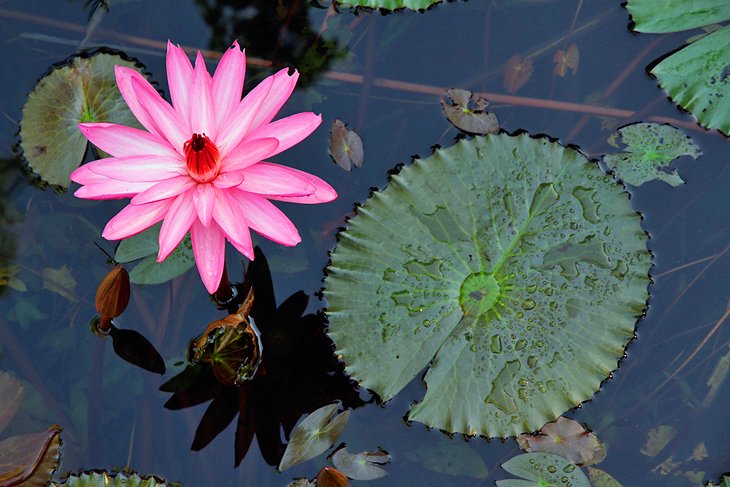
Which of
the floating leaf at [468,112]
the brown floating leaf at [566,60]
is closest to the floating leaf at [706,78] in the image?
the brown floating leaf at [566,60]

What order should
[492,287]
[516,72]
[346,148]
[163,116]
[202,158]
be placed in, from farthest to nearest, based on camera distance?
[516,72] → [346,148] → [492,287] → [163,116] → [202,158]

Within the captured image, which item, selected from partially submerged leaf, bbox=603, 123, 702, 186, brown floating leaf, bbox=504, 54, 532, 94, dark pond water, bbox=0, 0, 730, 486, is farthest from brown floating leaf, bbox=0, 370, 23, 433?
partially submerged leaf, bbox=603, 123, 702, 186

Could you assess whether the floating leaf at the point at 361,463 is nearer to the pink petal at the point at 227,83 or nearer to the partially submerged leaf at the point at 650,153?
the pink petal at the point at 227,83

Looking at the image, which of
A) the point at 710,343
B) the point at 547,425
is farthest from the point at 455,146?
the point at 710,343

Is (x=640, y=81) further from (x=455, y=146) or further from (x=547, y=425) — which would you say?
(x=547, y=425)

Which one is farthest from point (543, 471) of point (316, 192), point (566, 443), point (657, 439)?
point (316, 192)

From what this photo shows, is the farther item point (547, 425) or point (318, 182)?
point (547, 425)

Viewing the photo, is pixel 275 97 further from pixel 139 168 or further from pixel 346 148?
pixel 346 148
